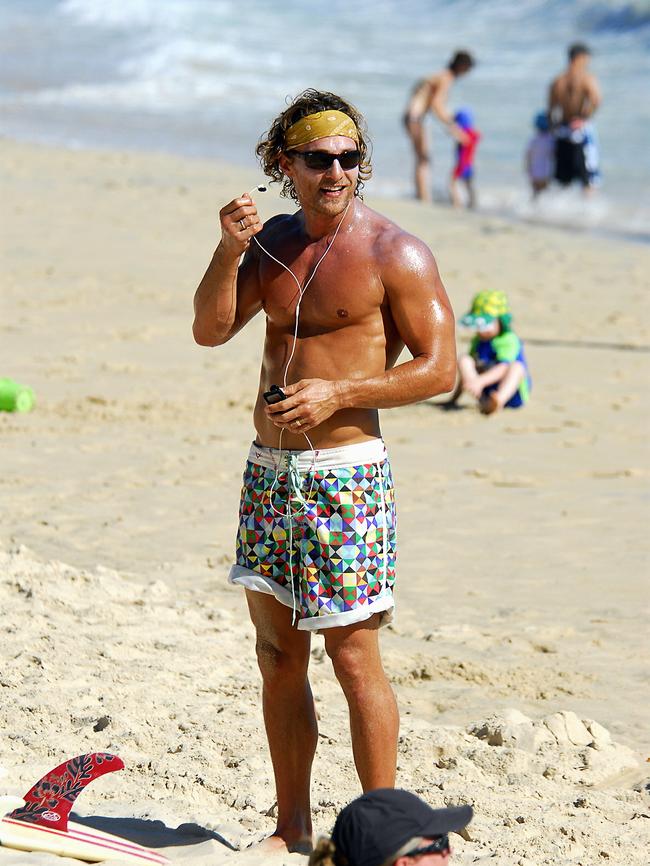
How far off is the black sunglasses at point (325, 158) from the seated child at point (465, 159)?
13.2 m

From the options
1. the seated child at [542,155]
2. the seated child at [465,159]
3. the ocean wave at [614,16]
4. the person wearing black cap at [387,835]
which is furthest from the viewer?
the ocean wave at [614,16]

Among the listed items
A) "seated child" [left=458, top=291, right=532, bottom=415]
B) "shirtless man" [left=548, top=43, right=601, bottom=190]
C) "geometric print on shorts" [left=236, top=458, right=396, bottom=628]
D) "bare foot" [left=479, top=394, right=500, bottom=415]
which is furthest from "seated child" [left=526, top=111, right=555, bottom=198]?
"geometric print on shorts" [left=236, top=458, right=396, bottom=628]

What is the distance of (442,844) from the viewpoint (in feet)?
8.36

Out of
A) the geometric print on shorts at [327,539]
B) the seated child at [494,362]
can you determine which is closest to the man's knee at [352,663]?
the geometric print on shorts at [327,539]

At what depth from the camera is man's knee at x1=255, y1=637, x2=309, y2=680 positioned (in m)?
3.51

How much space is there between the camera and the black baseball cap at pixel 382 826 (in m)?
2.45

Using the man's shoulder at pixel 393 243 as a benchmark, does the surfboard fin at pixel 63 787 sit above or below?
below

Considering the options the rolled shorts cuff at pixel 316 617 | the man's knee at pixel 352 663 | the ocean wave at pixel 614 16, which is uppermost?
the ocean wave at pixel 614 16

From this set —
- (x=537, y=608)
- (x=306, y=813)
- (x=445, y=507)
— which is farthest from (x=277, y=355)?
(x=445, y=507)

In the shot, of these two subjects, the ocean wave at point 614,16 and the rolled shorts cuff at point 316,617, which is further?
the ocean wave at point 614,16

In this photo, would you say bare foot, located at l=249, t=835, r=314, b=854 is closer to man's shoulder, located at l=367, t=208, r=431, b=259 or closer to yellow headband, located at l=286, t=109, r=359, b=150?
man's shoulder, located at l=367, t=208, r=431, b=259

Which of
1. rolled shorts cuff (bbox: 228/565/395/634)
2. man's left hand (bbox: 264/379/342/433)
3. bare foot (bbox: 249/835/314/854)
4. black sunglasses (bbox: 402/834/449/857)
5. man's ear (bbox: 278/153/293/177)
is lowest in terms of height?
bare foot (bbox: 249/835/314/854)

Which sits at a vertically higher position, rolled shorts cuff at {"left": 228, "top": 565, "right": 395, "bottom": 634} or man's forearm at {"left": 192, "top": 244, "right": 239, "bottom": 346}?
man's forearm at {"left": 192, "top": 244, "right": 239, "bottom": 346}

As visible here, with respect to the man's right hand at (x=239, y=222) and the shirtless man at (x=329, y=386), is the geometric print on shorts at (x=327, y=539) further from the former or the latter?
the man's right hand at (x=239, y=222)
